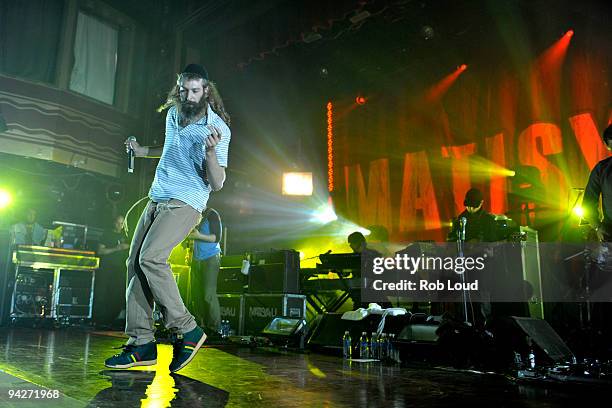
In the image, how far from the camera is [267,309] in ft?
22.5

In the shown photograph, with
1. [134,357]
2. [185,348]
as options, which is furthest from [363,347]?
[134,357]

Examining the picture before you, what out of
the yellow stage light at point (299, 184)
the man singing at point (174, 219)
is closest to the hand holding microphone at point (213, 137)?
the man singing at point (174, 219)

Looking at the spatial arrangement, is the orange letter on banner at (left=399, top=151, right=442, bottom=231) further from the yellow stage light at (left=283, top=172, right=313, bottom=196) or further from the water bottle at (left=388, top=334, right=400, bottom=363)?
the water bottle at (left=388, top=334, right=400, bottom=363)

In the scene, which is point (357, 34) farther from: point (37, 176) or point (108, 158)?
point (37, 176)

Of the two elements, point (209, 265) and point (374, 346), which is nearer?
point (374, 346)

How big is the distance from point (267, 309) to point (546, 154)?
5210 mm

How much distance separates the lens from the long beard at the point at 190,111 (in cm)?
295

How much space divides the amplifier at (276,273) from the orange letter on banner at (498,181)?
3.90m

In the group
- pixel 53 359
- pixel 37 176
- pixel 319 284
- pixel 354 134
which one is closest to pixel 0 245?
pixel 37 176

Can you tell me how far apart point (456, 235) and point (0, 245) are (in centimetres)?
679

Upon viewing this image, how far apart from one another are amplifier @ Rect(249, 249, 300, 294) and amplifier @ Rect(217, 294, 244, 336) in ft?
0.85

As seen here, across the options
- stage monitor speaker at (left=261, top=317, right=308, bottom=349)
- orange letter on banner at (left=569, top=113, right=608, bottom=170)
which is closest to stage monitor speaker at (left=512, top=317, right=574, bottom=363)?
stage monitor speaker at (left=261, top=317, right=308, bottom=349)

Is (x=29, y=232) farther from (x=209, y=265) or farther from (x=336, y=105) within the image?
(x=336, y=105)

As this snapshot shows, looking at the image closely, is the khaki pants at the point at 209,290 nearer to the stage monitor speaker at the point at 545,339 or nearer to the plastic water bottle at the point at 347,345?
the plastic water bottle at the point at 347,345
